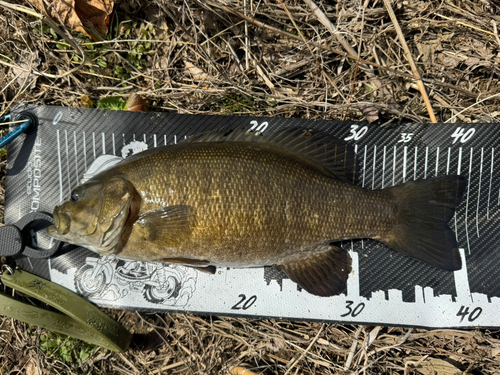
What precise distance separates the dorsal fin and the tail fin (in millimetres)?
388

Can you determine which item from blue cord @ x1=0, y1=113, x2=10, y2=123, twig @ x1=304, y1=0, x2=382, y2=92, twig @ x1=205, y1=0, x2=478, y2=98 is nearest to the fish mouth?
blue cord @ x1=0, y1=113, x2=10, y2=123

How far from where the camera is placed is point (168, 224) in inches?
77.2

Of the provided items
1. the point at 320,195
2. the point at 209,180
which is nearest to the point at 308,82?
the point at 320,195

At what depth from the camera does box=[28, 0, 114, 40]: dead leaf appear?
255 centimetres

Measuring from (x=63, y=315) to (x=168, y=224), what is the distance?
1235 mm

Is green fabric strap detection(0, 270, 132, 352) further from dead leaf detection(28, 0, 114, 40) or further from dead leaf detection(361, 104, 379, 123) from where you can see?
dead leaf detection(361, 104, 379, 123)

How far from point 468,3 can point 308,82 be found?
1.40m

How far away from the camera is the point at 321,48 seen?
2.58m

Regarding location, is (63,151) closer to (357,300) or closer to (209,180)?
(209,180)

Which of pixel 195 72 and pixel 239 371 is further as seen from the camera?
pixel 195 72

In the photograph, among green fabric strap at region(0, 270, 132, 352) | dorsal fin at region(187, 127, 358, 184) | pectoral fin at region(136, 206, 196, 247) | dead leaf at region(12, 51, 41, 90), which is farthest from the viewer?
dead leaf at region(12, 51, 41, 90)

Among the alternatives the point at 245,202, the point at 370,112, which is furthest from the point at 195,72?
the point at 370,112

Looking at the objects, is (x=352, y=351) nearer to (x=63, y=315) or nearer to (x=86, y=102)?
(x=63, y=315)

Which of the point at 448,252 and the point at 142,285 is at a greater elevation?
the point at 448,252
